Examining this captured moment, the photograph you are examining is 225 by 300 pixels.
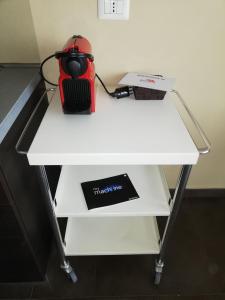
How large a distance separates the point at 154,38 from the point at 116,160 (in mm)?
550

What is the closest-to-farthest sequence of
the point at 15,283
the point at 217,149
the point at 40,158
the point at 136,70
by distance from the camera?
the point at 40,158 < the point at 136,70 < the point at 15,283 < the point at 217,149

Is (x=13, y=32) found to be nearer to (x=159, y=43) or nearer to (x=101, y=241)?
(x=159, y=43)

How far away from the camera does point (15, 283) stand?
1097mm

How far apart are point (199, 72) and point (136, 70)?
0.88 feet

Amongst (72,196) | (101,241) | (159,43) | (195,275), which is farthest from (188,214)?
(159,43)

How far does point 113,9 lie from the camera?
83cm

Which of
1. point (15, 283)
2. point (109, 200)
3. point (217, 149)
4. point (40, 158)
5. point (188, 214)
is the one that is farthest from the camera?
point (188, 214)

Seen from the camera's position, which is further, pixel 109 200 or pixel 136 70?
pixel 136 70

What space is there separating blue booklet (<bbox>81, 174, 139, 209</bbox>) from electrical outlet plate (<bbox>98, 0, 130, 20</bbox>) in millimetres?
602

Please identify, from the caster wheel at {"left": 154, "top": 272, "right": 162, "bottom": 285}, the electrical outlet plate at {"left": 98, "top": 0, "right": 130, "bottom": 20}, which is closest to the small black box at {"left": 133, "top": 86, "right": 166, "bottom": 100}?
the electrical outlet plate at {"left": 98, "top": 0, "right": 130, "bottom": 20}

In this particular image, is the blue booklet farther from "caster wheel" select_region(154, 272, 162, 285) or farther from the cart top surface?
"caster wheel" select_region(154, 272, 162, 285)

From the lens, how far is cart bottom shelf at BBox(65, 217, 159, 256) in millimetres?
1009

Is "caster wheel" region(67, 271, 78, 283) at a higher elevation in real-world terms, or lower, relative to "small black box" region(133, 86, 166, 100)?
lower

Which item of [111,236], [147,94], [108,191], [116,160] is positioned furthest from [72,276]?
[147,94]
